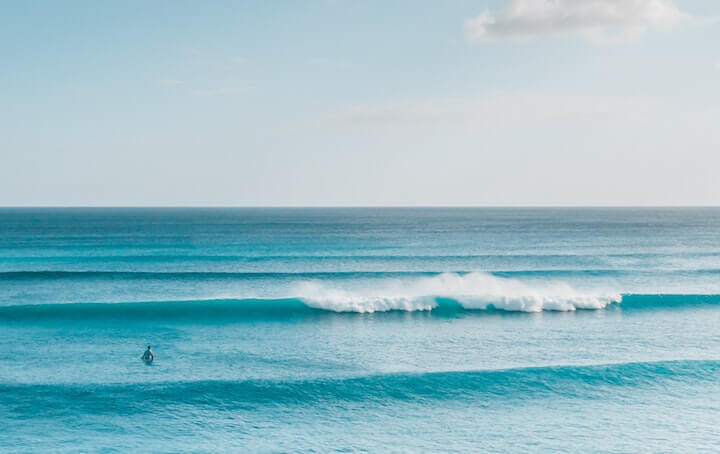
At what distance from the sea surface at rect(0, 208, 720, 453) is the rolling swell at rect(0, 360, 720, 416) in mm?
67

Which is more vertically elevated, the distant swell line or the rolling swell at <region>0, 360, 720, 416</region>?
the distant swell line

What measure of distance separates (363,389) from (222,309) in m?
12.2

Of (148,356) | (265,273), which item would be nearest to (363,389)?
(148,356)

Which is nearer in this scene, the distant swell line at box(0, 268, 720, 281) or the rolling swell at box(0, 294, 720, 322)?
the rolling swell at box(0, 294, 720, 322)

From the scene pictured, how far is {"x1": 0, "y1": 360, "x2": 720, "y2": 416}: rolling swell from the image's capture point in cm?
1406

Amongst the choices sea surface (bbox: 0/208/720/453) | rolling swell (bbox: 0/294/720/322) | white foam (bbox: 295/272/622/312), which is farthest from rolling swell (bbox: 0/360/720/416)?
rolling swell (bbox: 0/294/720/322)

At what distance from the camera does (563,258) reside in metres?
46.5

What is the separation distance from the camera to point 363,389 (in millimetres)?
15062

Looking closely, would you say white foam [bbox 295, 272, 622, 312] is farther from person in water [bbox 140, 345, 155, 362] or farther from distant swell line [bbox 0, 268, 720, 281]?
person in water [bbox 140, 345, 155, 362]

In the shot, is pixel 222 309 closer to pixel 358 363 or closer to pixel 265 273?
pixel 358 363

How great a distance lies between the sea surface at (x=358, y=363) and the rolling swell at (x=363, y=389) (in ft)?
0.22

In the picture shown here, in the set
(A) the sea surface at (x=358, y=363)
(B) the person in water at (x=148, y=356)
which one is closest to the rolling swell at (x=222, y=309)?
(A) the sea surface at (x=358, y=363)

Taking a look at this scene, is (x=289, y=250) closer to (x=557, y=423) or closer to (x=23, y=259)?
(x=23, y=259)

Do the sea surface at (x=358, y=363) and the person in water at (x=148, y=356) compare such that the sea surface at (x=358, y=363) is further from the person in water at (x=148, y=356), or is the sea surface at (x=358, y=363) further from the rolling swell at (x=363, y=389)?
the person in water at (x=148, y=356)
